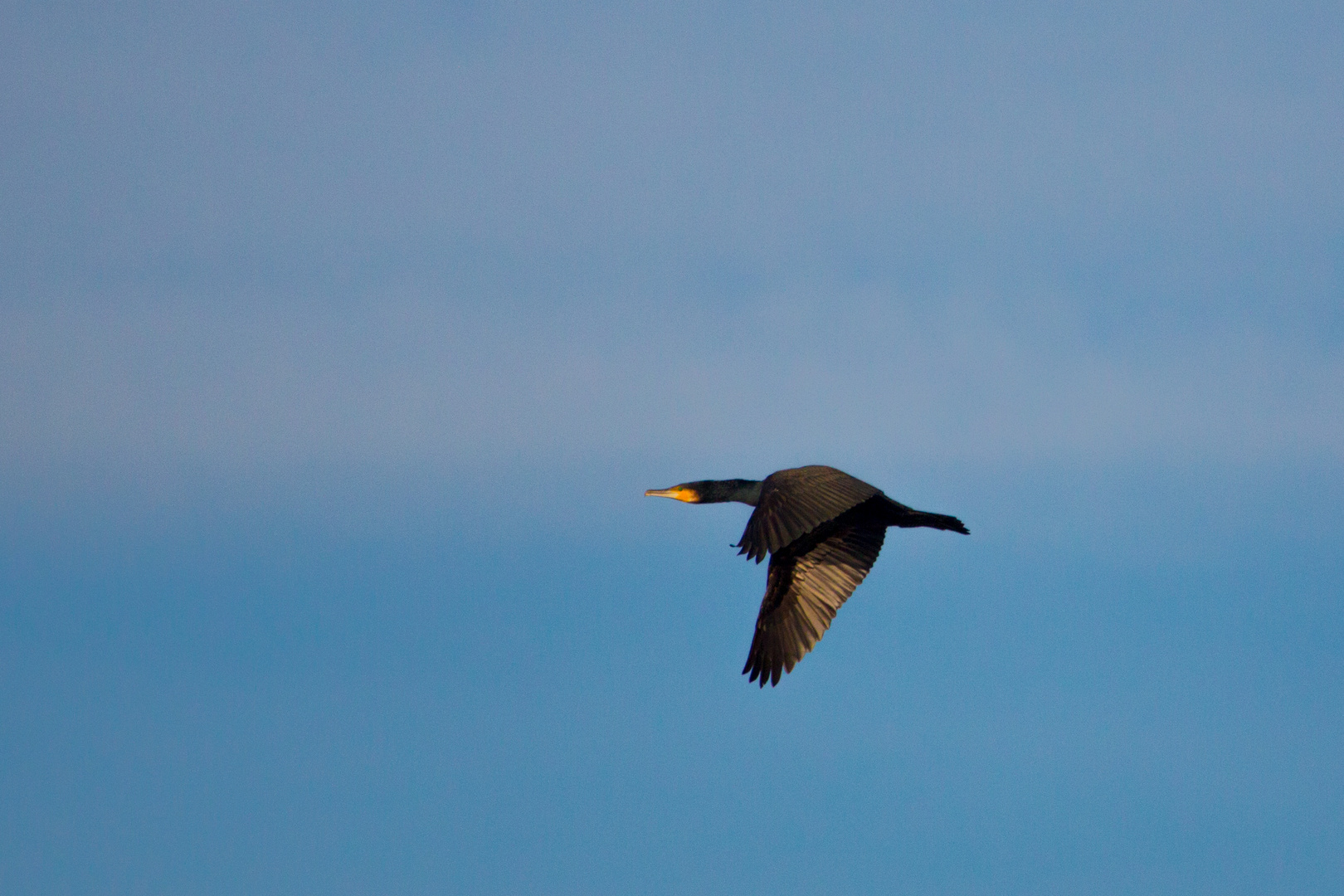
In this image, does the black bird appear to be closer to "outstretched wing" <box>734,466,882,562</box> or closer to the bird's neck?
the bird's neck

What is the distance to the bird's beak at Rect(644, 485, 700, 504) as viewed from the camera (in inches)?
1006

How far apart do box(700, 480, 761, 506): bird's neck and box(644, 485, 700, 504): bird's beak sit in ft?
0.42

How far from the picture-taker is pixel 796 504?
2144 centimetres

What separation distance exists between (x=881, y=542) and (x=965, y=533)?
5.60ft

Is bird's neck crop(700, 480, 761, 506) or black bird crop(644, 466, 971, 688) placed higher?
bird's neck crop(700, 480, 761, 506)

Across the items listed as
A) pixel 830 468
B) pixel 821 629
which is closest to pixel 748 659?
pixel 821 629

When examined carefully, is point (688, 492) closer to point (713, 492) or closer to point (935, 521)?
point (713, 492)

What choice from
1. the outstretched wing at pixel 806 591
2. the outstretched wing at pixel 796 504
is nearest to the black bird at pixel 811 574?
the outstretched wing at pixel 806 591

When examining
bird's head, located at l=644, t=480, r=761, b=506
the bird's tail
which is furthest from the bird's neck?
the bird's tail

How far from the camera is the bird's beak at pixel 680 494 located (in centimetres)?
2556

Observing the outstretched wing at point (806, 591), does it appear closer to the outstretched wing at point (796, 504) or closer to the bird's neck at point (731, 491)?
the bird's neck at point (731, 491)

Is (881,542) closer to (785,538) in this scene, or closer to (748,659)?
(748,659)

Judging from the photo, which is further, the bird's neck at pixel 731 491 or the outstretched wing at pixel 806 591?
the bird's neck at pixel 731 491

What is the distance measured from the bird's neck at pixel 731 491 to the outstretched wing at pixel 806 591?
95 centimetres
